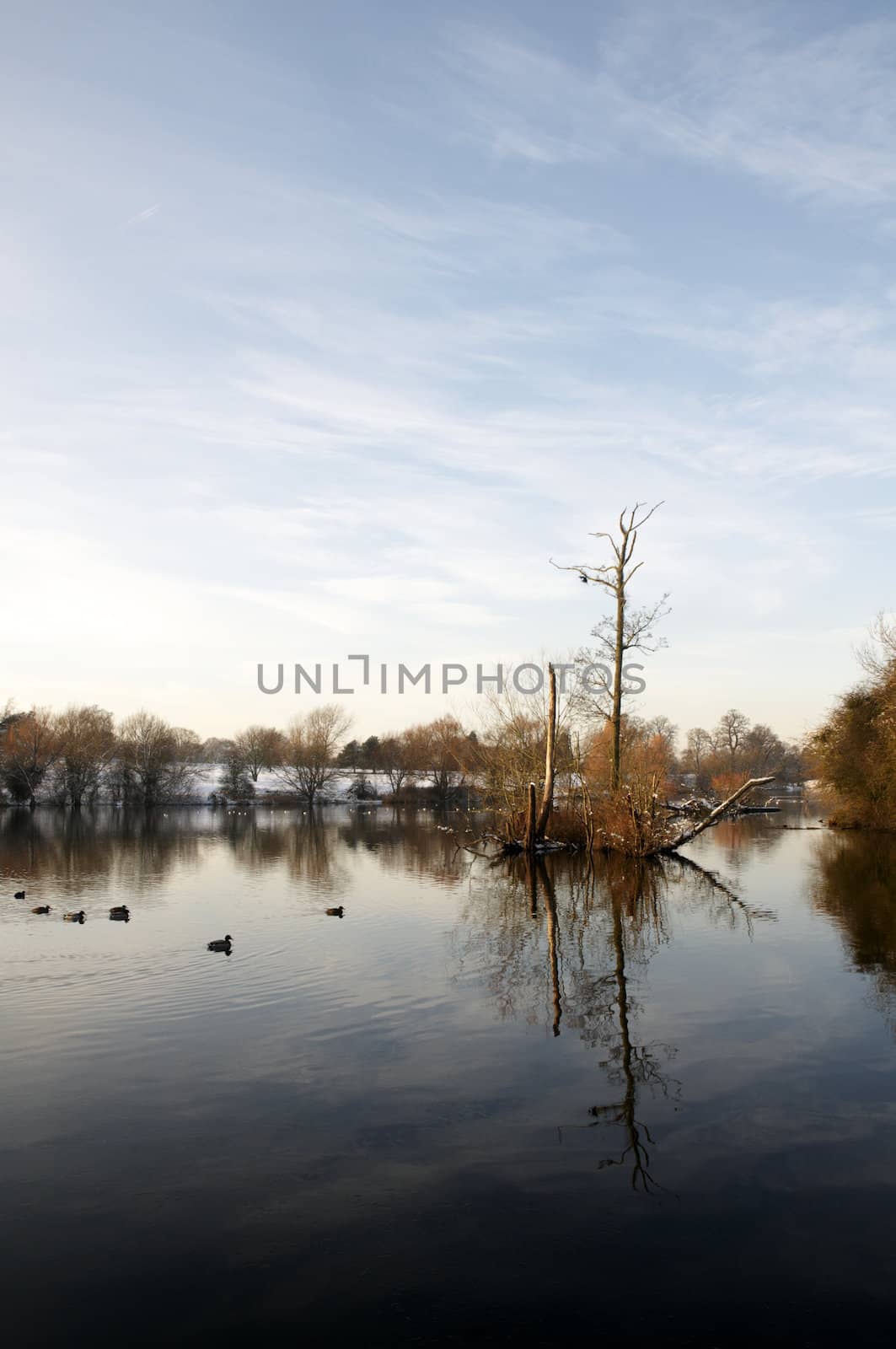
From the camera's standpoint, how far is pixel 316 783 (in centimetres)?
8494

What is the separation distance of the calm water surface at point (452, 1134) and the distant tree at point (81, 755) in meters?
65.8

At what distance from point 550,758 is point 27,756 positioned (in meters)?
62.8

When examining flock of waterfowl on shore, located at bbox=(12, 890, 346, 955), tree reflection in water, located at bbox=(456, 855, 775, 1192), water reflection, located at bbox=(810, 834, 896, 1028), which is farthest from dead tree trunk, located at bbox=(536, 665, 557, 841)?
Answer: flock of waterfowl on shore, located at bbox=(12, 890, 346, 955)

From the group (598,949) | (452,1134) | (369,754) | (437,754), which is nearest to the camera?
(452,1134)

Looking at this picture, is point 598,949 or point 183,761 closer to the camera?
point 598,949

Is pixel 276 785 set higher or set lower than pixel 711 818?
lower

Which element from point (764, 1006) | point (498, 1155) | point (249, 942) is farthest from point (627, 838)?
point (498, 1155)

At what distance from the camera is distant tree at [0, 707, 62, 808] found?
7512 cm

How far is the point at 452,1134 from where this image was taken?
6.60 meters

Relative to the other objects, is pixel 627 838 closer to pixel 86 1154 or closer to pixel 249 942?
pixel 249 942

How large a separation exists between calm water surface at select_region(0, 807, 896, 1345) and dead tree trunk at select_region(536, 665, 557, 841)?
11.6 metres

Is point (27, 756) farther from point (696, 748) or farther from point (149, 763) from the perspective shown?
point (696, 748)

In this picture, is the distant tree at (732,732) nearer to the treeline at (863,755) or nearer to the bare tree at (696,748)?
the bare tree at (696,748)

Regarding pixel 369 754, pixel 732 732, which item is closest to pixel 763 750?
pixel 732 732
